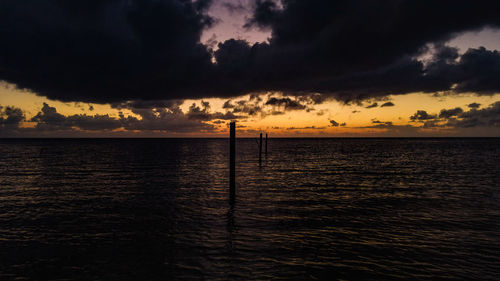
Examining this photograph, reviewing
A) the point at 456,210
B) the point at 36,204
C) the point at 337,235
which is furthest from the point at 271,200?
the point at 36,204

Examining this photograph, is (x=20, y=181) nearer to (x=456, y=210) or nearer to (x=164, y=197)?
(x=164, y=197)

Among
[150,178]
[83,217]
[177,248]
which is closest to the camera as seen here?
[177,248]

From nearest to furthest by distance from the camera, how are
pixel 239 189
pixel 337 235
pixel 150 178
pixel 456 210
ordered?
pixel 337 235 → pixel 456 210 → pixel 239 189 → pixel 150 178

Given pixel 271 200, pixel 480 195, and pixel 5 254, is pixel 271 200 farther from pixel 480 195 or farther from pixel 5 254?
pixel 480 195

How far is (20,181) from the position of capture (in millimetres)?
27500

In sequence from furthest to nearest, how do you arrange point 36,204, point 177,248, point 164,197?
1. point 164,197
2. point 36,204
3. point 177,248

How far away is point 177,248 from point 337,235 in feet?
22.1

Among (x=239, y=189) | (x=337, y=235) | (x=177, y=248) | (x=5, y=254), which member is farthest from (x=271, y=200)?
(x=5, y=254)

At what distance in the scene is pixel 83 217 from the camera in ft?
50.4

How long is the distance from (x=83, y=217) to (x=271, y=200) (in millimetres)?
11074

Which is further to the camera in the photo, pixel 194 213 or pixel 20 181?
pixel 20 181

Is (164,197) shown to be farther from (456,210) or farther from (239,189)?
(456,210)

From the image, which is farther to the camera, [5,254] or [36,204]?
[36,204]

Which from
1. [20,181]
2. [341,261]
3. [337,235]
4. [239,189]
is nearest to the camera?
[341,261]
